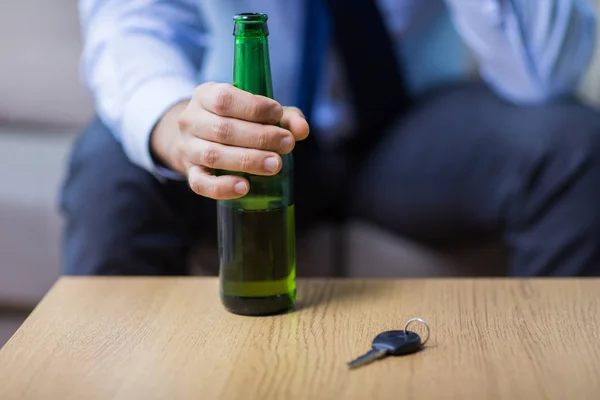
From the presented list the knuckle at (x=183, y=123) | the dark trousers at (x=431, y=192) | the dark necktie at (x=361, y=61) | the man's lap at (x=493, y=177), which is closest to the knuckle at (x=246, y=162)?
the knuckle at (x=183, y=123)

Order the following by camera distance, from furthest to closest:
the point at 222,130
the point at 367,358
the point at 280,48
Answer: the point at 280,48 < the point at 222,130 < the point at 367,358

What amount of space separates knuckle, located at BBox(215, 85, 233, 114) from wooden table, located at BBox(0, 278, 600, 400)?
21cm

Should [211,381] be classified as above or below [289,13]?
below

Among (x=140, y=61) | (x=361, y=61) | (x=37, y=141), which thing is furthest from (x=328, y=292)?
(x=37, y=141)

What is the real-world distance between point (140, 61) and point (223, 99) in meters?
0.40

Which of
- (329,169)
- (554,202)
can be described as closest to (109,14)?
(329,169)

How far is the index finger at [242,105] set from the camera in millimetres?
877

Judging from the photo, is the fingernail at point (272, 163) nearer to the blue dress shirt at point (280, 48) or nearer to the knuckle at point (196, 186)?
the knuckle at point (196, 186)

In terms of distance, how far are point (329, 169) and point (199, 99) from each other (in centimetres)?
69

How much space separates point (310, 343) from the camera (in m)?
0.85

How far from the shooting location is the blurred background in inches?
65.2

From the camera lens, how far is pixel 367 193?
A: 158cm

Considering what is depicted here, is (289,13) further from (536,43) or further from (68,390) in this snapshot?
(68,390)

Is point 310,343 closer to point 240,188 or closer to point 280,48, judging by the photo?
point 240,188
